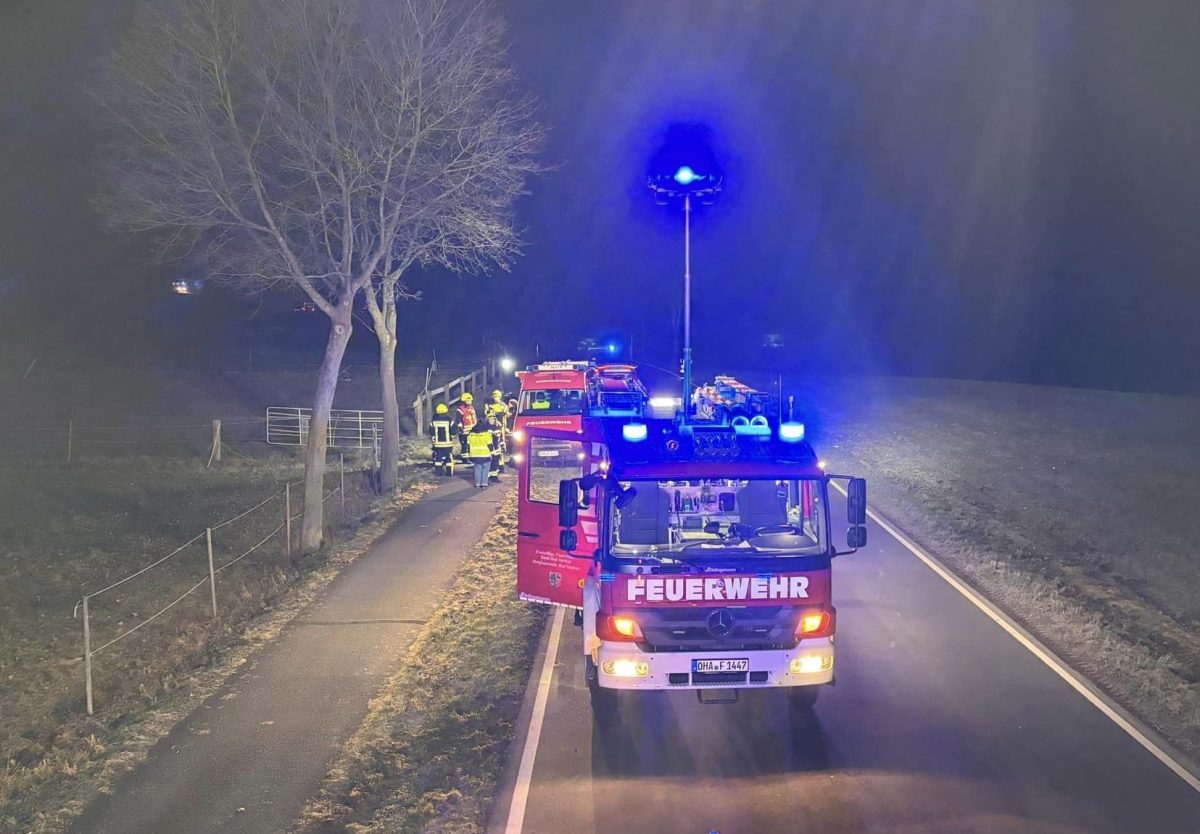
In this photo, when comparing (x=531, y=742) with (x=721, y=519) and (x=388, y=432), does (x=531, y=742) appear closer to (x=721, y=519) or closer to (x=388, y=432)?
(x=721, y=519)

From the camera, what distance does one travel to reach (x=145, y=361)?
143 ft

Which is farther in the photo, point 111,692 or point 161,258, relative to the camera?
point 161,258

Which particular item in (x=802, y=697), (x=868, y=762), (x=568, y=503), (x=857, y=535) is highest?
(x=568, y=503)

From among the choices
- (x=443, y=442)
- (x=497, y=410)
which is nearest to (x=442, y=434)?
(x=443, y=442)

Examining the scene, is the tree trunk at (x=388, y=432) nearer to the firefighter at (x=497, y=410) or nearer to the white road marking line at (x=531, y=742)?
the firefighter at (x=497, y=410)

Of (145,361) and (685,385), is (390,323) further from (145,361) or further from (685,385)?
(145,361)

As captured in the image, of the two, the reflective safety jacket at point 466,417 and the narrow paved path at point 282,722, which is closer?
the narrow paved path at point 282,722

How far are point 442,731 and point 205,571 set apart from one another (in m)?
7.27

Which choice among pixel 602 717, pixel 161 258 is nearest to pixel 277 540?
pixel 161 258

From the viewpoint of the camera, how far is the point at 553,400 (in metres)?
18.9

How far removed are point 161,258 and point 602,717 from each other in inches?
478

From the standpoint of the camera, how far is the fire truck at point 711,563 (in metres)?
6.50

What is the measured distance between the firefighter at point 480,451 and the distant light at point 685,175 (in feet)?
30.6

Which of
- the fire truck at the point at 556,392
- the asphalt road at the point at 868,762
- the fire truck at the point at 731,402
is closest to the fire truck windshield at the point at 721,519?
the fire truck at the point at 731,402
